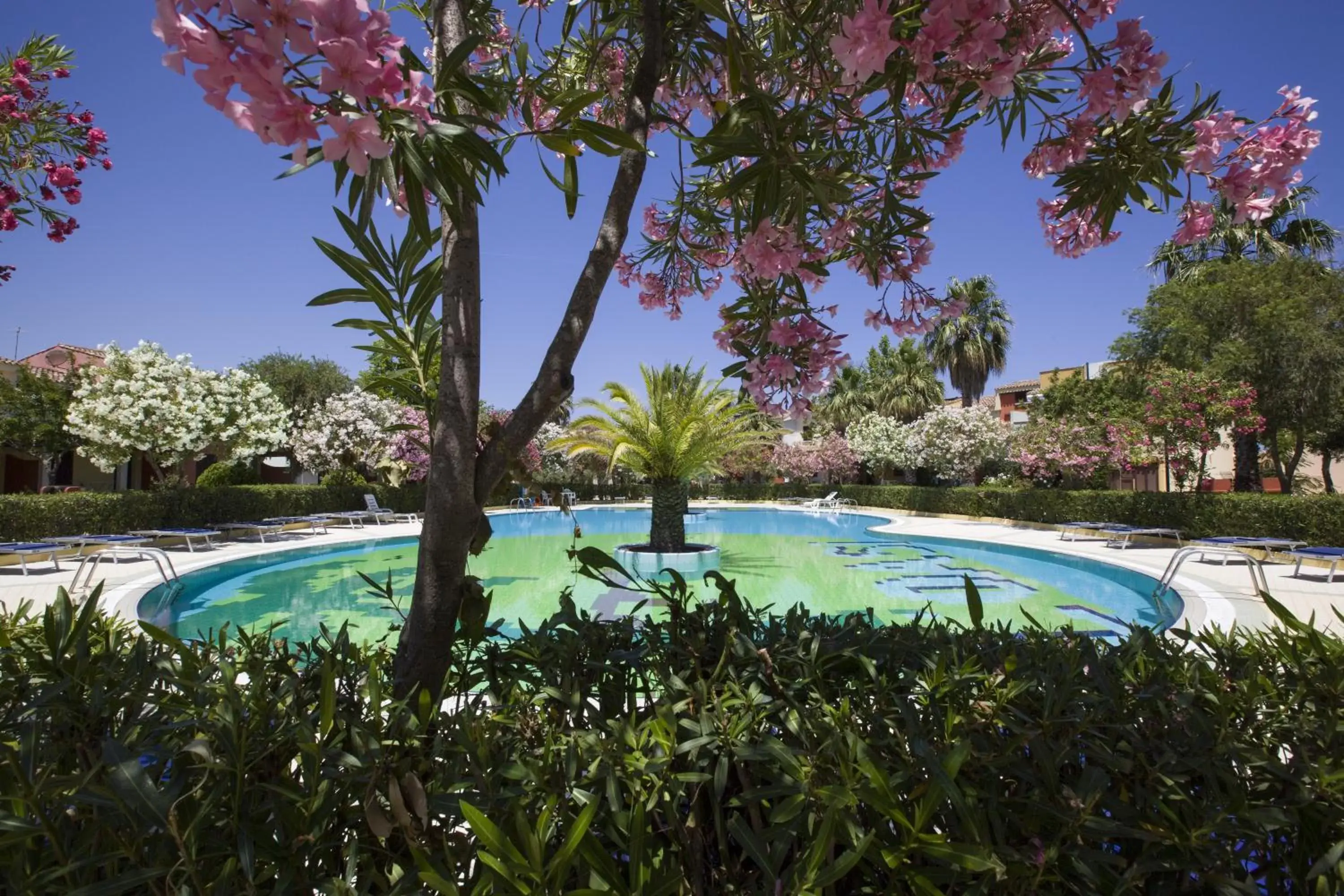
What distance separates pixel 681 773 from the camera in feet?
4.06

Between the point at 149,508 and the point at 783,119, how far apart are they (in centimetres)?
1888

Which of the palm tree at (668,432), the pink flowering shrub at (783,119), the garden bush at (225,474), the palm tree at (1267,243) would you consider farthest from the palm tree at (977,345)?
the pink flowering shrub at (783,119)

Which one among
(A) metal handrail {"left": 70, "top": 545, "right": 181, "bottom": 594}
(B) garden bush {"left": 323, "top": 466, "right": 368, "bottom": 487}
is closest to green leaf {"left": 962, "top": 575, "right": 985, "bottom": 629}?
(A) metal handrail {"left": 70, "top": 545, "right": 181, "bottom": 594}

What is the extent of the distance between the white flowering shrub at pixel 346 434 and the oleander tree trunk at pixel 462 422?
2653cm

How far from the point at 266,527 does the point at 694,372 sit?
504 inches

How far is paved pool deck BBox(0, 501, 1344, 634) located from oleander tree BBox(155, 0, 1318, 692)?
2.27 metres

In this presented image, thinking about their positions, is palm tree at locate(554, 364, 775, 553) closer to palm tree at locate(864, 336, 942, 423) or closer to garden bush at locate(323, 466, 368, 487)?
garden bush at locate(323, 466, 368, 487)

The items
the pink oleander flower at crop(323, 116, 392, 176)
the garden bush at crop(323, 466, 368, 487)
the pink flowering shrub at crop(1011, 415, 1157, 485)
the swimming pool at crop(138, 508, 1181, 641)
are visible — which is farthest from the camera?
the garden bush at crop(323, 466, 368, 487)

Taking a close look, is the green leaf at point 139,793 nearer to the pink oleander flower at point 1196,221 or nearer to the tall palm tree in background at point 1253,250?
the pink oleander flower at point 1196,221

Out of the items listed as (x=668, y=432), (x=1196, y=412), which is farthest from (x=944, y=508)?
(x=668, y=432)

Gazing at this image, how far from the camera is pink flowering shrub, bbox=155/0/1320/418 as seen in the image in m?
1.18

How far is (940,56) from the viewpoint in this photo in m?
1.91

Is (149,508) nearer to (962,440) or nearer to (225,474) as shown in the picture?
(225,474)

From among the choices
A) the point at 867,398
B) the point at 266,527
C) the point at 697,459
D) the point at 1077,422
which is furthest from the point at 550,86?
the point at 867,398
